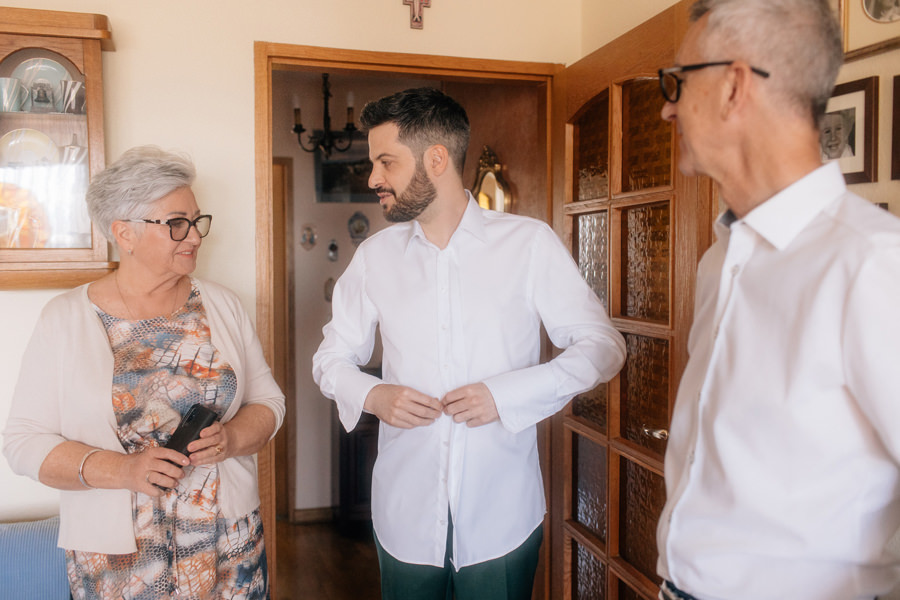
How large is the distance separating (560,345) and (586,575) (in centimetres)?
102

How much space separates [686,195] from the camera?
1.77 meters

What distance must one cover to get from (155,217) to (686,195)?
4.50 feet

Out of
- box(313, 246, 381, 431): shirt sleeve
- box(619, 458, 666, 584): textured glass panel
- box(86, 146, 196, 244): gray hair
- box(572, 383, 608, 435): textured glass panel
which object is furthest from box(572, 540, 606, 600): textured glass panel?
box(86, 146, 196, 244): gray hair

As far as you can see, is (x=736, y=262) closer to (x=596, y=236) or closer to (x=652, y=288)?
(x=652, y=288)

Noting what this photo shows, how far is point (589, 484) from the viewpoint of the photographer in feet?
7.70

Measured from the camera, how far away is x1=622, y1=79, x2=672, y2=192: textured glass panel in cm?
189

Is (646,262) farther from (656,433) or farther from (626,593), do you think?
(626,593)

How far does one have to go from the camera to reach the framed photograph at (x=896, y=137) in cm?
122

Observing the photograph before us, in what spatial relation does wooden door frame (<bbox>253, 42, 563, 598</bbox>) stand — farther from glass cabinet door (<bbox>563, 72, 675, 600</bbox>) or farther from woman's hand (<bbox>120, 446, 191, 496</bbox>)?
woman's hand (<bbox>120, 446, 191, 496</bbox>)

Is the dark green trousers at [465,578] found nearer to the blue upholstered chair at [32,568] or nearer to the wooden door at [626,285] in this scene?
the wooden door at [626,285]

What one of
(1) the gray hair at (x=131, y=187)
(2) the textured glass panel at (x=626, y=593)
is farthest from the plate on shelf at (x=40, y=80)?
(2) the textured glass panel at (x=626, y=593)

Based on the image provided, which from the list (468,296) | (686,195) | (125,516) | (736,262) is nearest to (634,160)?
(686,195)

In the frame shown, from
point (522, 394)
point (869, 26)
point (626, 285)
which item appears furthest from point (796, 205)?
point (626, 285)

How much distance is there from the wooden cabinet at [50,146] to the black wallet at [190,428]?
74cm
